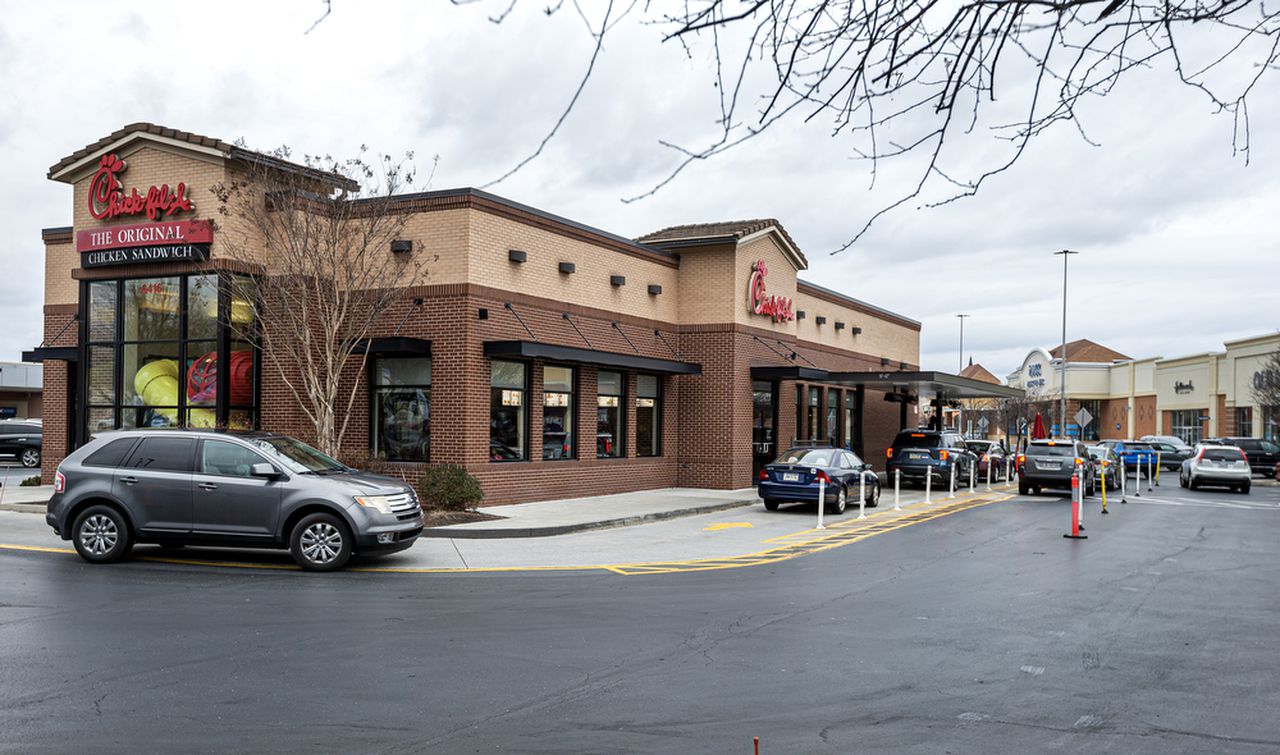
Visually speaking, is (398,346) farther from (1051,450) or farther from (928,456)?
(1051,450)

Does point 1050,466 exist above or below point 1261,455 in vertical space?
above

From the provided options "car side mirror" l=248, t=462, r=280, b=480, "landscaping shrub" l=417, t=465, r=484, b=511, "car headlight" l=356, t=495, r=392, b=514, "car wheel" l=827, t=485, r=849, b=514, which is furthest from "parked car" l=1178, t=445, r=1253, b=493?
"car side mirror" l=248, t=462, r=280, b=480

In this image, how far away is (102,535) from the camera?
41.5ft

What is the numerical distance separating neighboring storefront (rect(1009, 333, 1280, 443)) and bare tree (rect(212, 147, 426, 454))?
38.8 m

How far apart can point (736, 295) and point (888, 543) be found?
11.9 metres

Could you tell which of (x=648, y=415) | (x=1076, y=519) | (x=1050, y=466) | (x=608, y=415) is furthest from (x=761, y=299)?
(x=1076, y=519)

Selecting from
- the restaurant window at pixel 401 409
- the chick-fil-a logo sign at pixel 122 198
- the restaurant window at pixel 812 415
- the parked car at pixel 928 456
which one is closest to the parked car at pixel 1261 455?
the parked car at pixel 928 456

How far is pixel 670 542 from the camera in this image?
53.8 feet

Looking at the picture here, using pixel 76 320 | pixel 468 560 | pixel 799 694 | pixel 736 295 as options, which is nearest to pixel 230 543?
pixel 468 560

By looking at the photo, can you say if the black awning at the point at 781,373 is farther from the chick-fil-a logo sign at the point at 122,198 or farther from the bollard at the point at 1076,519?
the chick-fil-a logo sign at the point at 122,198

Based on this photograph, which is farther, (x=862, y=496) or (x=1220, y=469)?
(x=1220, y=469)

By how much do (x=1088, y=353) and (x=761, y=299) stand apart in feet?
251

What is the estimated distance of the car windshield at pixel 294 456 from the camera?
12758 mm

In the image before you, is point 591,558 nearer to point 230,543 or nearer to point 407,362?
point 230,543
